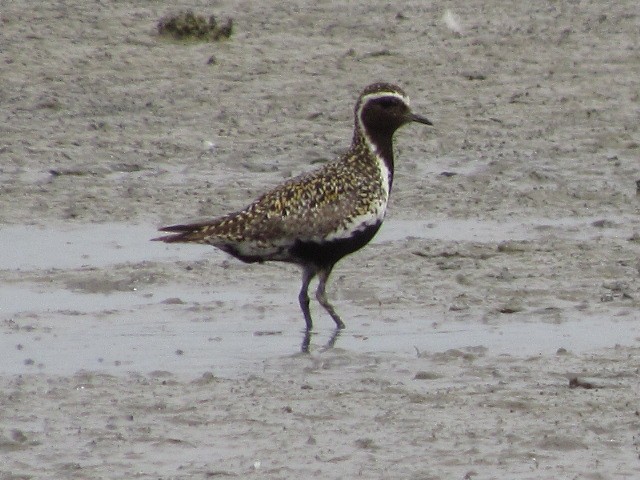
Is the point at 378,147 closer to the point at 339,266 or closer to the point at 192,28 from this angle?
the point at 339,266

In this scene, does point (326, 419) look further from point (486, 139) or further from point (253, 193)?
point (486, 139)

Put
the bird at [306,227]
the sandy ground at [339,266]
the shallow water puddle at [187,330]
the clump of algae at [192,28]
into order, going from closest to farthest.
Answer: the sandy ground at [339,266], the shallow water puddle at [187,330], the bird at [306,227], the clump of algae at [192,28]

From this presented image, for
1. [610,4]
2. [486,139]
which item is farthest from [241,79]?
[610,4]

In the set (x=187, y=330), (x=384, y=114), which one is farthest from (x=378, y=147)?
(x=187, y=330)

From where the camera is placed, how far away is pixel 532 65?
1738cm

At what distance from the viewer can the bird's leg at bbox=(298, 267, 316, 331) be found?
35.6 feet

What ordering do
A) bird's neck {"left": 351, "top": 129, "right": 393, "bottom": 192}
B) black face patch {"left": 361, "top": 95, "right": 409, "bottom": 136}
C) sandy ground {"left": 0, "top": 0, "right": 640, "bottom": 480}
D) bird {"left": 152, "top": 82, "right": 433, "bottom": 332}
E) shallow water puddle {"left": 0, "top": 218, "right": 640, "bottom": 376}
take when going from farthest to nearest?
black face patch {"left": 361, "top": 95, "right": 409, "bottom": 136}, bird's neck {"left": 351, "top": 129, "right": 393, "bottom": 192}, bird {"left": 152, "top": 82, "right": 433, "bottom": 332}, shallow water puddle {"left": 0, "top": 218, "right": 640, "bottom": 376}, sandy ground {"left": 0, "top": 0, "right": 640, "bottom": 480}

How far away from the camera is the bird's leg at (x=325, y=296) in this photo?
10.8 m

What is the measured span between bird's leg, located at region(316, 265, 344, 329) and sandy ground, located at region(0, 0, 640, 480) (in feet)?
0.55

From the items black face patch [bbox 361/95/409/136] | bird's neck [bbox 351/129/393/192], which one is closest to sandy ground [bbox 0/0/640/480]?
bird's neck [bbox 351/129/393/192]

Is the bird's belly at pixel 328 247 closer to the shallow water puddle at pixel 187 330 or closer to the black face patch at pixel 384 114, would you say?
the shallow water puddle at pixel 187 330

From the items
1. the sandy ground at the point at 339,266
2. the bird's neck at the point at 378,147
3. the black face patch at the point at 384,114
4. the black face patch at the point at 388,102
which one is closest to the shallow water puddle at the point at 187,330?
the sandy ground at the point at 339,266

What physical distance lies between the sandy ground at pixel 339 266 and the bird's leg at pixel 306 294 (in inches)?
5.3

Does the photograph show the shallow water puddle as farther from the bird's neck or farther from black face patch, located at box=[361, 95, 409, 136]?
black face patch, located at box=[361, 95, 409, 136]
